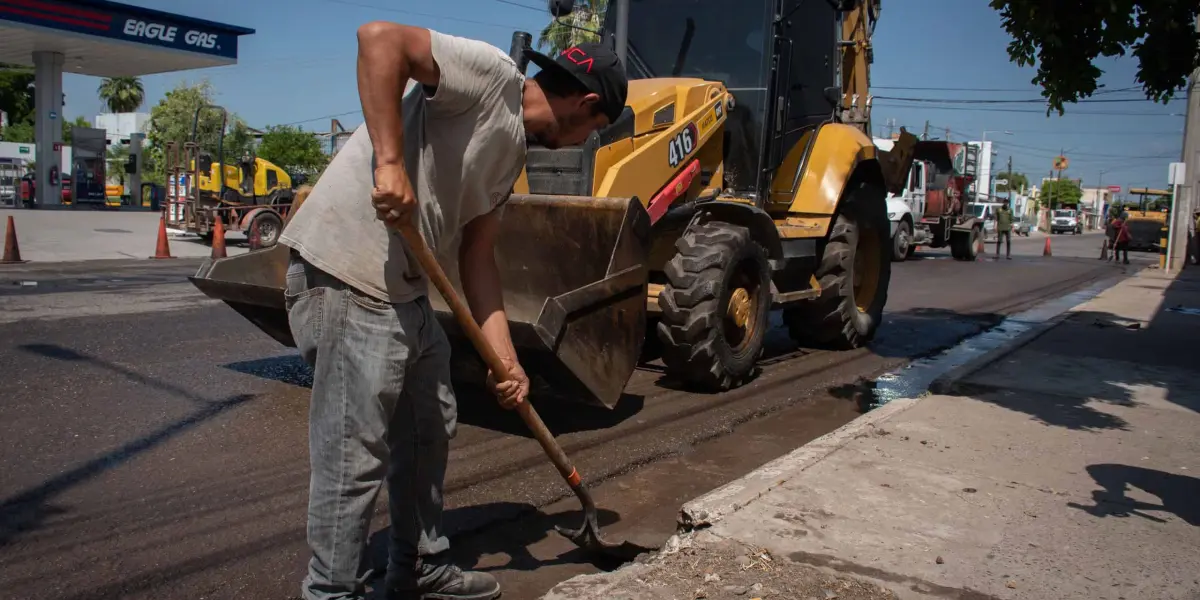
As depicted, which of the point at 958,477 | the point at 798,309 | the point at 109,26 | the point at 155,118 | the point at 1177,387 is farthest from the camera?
the point at 155,118

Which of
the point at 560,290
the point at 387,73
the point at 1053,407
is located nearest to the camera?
the point at 387,73

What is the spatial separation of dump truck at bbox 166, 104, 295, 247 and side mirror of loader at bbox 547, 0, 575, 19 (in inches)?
503

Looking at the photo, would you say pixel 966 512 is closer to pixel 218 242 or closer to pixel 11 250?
pixel 11 250

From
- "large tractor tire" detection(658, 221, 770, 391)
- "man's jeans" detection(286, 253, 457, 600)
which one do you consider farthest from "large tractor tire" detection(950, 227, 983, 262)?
"man's jeans" detection(286, 253, 457, 600)

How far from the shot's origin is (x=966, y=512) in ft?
13.0

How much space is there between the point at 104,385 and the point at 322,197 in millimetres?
3998

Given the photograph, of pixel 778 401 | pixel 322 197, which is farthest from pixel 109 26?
pixel 322 197

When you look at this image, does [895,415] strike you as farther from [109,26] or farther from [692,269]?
[109,26]

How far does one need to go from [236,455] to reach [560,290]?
7.09 feet

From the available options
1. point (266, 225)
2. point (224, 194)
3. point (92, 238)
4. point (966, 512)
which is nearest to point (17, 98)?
point (92, 238)

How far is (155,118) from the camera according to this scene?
1912 inches

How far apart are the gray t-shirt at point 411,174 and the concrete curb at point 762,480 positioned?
5.34 ft

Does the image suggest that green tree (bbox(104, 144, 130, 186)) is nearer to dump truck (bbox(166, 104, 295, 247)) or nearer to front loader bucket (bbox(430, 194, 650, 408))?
dump truck (bbox(166, 104, 295, 247))

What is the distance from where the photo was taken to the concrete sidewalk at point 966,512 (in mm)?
3215
